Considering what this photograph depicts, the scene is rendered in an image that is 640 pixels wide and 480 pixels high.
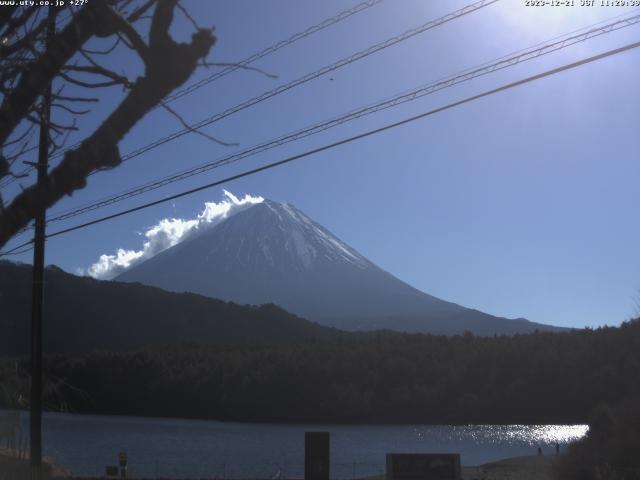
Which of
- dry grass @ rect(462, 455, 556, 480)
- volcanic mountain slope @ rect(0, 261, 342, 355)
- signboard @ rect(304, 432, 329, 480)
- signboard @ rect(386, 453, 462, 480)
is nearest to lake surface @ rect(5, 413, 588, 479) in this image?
dry grass @ rect(462, 455, 556, 480)

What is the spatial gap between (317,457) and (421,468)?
236 cm

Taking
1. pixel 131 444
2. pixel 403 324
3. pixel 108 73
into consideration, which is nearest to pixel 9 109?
pixel 108 73

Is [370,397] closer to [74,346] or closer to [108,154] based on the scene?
[74,346]

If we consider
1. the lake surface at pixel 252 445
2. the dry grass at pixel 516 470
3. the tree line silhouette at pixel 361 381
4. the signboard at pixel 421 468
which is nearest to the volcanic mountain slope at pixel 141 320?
the tree line silhouette at pixel 361 381

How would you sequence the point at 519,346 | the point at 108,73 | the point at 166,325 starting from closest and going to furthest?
the point at 108,73
the point at 519,346
the point at 166,325

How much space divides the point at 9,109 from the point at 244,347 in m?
87.4

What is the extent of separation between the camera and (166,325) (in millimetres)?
107938

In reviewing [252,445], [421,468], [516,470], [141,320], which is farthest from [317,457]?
[141,320]

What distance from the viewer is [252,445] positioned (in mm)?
50188

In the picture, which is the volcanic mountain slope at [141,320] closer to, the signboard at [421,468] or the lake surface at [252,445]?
the lake surface at [252,445]

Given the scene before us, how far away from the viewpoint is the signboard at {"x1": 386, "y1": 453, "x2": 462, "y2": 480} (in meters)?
17.5

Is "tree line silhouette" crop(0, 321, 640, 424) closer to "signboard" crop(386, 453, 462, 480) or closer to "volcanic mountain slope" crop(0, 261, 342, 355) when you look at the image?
"volcanic mountain slope" crop(0, 261, 342, 355)

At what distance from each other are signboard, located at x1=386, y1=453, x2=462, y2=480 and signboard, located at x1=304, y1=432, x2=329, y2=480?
1573 millimetres

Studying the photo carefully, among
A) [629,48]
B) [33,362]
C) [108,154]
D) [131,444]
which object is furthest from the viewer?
[131,444]
